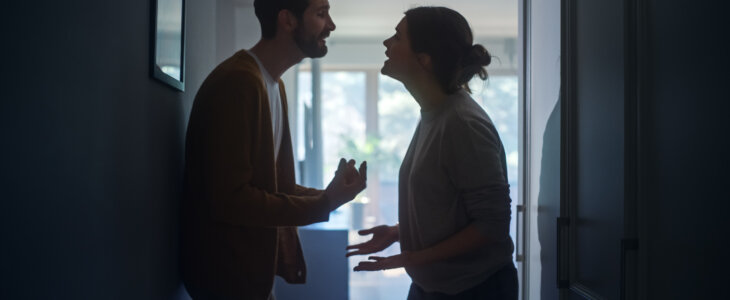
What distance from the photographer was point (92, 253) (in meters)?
0.85

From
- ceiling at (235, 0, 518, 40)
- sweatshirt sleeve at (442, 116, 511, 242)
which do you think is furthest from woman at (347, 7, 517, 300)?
ceiling at (235, 0, 518, 40)

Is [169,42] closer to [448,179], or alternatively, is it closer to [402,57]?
[402,57]

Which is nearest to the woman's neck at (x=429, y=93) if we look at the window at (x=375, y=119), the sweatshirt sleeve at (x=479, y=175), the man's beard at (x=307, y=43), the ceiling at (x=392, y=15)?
the sweatshirt sleeve at (x=479, y=175)

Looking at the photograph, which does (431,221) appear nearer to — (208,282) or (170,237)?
(208,282)

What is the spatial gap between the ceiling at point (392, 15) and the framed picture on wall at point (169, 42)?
3.26 meters

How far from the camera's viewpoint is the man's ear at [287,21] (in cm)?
139

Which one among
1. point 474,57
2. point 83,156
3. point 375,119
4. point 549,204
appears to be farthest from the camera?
point 375,119

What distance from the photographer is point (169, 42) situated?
4.29 ft

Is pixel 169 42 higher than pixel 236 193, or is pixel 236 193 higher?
pixel 169 42

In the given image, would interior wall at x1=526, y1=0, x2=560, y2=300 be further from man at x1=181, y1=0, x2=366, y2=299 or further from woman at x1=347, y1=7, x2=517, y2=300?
man at x1=181, y1=0, x2=366, y2=299

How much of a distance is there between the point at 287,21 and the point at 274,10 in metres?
0.05

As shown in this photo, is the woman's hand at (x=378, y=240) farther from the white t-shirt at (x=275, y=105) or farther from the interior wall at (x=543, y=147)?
the interior wall at (x=543, y=147)

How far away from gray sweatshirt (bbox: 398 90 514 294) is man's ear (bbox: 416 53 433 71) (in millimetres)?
106

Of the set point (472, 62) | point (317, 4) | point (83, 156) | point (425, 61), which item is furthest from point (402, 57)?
A: point (83, 156)
